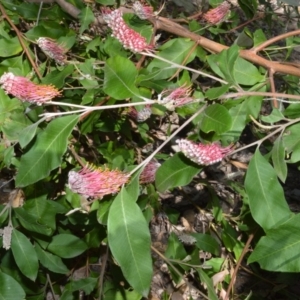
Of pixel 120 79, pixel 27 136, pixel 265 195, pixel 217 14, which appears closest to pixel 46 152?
pixel 27 136

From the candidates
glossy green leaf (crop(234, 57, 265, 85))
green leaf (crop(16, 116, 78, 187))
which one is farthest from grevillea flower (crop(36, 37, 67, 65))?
glossy green leaf (crop(234, 57, 265, 85))

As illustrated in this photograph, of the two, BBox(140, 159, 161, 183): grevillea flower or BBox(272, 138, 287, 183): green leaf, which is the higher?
BBox(272, 138, 287, 183): green leaf

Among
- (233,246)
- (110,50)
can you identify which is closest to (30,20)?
(110,50)

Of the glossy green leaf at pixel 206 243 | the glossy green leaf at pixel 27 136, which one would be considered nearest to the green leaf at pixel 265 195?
the glossy green leaf at pixel 27 136

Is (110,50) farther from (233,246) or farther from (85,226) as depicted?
(233,246)

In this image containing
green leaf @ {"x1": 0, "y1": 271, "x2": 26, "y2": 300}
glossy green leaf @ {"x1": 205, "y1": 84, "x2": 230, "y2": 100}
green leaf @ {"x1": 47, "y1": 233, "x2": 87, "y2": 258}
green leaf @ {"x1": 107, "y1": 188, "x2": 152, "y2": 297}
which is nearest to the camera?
green leaf @ {"x1": 107, "y1": 188, "x2": 152, "y2": 297}

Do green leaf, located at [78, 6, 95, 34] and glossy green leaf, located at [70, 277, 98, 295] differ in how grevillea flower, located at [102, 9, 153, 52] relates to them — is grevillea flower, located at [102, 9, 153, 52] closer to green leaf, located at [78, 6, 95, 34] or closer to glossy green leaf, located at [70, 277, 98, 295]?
green leaf, located at [78, 6, 95, 34]

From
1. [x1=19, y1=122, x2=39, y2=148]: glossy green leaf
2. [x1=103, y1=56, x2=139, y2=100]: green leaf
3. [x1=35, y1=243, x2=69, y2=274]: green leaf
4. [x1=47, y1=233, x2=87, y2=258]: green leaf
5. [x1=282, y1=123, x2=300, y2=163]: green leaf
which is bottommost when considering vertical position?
[x1=35, y1=243, x2=69, y2=274]: green leaf
